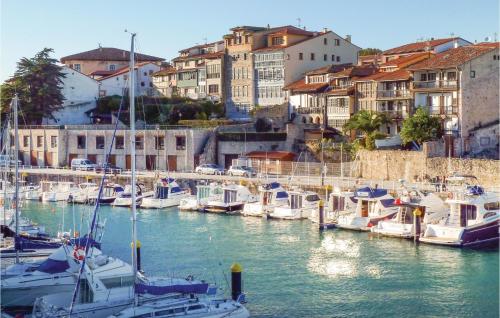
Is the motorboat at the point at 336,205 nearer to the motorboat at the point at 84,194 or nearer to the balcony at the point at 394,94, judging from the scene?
the motorboat at the point at 84,194

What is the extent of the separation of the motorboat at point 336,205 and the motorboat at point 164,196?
11898 mm

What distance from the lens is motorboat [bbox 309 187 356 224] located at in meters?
47.6

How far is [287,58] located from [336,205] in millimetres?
34052

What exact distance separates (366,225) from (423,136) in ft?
57.3

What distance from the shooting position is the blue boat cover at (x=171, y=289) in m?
26.4

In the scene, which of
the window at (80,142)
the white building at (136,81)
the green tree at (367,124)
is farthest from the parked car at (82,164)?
the green tree at (367,124)

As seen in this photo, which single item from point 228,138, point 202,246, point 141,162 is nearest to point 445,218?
point 202,246

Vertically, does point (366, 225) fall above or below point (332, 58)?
below

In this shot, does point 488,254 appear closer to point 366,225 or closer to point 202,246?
point 366,225

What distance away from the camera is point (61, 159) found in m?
77.7

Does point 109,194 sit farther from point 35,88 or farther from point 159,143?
point 35,88

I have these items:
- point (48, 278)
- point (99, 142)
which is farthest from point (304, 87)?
point (48, 278)

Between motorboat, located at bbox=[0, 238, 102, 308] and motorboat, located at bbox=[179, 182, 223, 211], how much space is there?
Answer: 1024 inches

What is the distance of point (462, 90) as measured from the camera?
2437 inches
